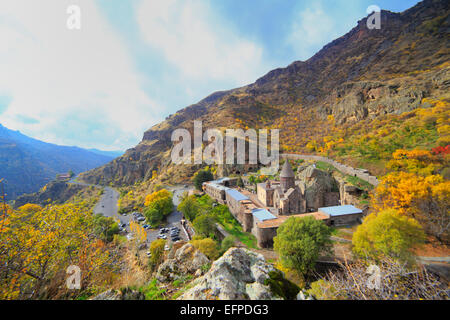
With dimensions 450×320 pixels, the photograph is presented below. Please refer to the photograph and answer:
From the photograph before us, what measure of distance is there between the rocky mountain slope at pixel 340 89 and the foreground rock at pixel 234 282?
Result: 47714 millimetres

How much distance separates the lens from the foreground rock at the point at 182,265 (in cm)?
717

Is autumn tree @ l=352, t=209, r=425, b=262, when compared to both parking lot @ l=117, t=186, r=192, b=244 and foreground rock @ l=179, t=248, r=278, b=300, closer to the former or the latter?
foreground rock @ l=179, t=248, r=278, b=300

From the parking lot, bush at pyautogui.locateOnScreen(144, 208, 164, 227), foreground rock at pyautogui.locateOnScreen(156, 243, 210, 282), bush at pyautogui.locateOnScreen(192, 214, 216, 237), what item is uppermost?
foreground rock at pyautogui.locateOnScreen(156, 243, 210, 282)

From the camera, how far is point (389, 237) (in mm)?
10648

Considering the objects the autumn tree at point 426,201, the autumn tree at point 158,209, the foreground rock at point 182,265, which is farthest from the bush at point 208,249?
the autumn tree at point 158,209

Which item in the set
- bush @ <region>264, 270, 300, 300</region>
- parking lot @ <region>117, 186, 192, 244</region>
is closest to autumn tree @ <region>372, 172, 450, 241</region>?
bush @ <region>264, 270, 300, 300</region>

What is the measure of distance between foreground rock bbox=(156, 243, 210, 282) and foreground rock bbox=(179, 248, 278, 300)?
3322 mm

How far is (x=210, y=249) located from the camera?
13680 mm

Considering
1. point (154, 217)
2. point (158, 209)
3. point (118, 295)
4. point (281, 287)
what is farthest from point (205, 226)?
point (281, 287)

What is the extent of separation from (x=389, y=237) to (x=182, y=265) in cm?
1381

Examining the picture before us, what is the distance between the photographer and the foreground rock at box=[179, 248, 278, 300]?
12.3ft
